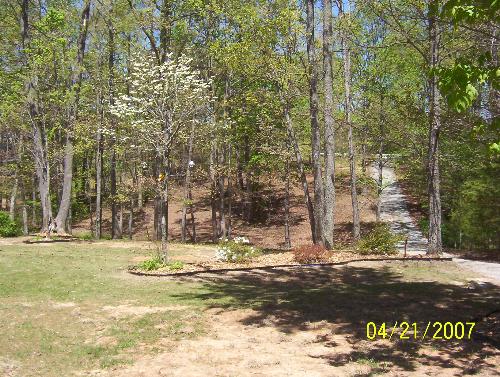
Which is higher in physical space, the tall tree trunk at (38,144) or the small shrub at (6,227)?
the tall tree trunk at (38,144)

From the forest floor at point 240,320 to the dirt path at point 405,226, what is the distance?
0.62 m

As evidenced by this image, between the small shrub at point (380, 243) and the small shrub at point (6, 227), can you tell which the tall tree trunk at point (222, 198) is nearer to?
the small shrub at point (6, 227)

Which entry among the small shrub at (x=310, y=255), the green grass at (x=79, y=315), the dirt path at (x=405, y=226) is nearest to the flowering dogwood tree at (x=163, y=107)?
the green grass at (x=79, y=315)

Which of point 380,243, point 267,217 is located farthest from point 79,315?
point 267,217

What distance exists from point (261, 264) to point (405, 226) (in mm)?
15042

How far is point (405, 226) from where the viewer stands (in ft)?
84.2

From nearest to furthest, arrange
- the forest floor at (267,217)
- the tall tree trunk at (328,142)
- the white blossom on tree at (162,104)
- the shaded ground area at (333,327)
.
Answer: the shaded ground area at (333,327) < the white blossom on tree at (162,104) < the tall tree trunk at (328,142) < the forest floor at (267,217)

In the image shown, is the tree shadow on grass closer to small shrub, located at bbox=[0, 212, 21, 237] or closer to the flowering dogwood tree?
the flowering dogwood tree

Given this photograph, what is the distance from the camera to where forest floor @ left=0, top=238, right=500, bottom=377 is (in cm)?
568

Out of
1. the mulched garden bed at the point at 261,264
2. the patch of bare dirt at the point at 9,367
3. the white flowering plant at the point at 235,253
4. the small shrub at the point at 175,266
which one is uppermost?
the white flowering plant at the point at 235,253

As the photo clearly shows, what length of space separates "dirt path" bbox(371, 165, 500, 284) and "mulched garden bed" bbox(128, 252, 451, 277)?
109 centimetres

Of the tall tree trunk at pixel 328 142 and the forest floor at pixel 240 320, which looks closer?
the forest floor at pixel 240 320

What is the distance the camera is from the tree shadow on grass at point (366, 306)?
5773 mm

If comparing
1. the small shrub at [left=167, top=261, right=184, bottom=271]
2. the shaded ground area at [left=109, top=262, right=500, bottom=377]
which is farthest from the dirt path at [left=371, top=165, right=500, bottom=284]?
the small shrub at [left=167, top=261, right=184, bottom=271]
